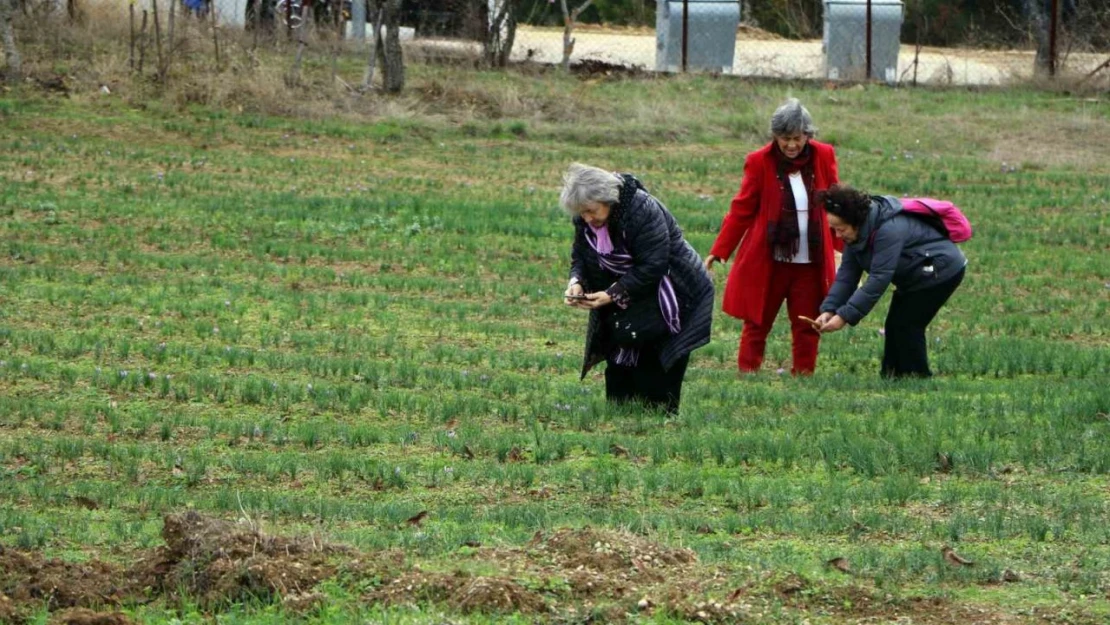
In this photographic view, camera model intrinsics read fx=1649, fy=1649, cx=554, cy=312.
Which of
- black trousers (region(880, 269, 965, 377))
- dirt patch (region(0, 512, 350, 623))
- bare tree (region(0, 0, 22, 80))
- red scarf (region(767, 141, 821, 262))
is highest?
bare tree (region(0, 0, 22, 80))

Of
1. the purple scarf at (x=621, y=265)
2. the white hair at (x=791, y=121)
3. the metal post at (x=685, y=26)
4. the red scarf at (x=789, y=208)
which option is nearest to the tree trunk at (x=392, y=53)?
the metal post at (x=685, y=26)

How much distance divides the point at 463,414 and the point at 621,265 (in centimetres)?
148

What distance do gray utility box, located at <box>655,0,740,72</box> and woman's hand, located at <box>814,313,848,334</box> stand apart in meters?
20.0

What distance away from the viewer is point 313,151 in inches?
857

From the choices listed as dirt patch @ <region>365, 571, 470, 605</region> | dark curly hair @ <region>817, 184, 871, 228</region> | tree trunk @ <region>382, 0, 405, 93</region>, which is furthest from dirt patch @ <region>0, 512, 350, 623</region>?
tree trunk @ <region>382, 0, 405, 93</region>

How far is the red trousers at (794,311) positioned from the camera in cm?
1088

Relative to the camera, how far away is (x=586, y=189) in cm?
833

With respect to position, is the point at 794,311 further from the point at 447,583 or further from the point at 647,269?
the point at 447,583

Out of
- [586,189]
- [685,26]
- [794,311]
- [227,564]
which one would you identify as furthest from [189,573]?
[685,26]

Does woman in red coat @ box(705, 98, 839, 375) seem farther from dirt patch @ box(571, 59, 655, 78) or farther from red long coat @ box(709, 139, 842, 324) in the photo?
dirt patch @ box(571, 59, 655, 78)

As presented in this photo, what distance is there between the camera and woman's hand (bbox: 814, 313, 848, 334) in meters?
9.73

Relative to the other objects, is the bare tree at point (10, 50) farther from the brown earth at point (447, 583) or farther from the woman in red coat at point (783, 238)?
the brown earth at point (447, 583)

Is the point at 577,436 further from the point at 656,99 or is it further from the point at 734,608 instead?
the point at 656,99

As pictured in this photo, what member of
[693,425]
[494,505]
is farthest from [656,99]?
[494,505]
